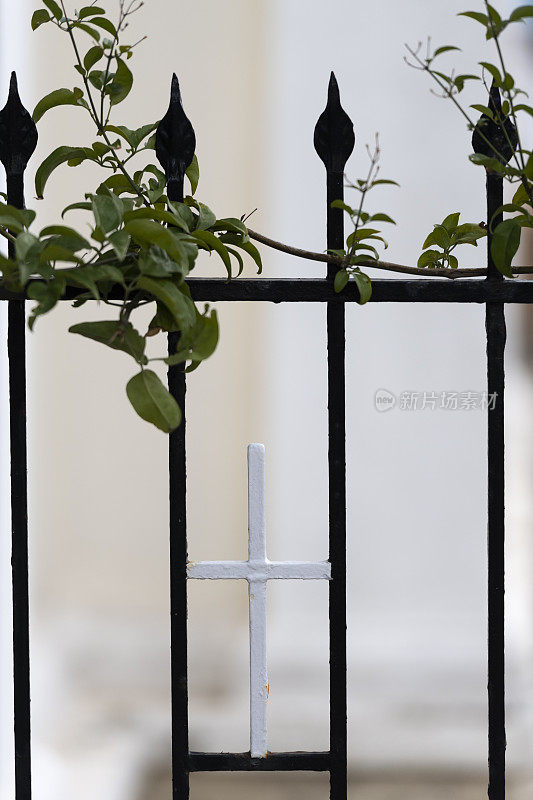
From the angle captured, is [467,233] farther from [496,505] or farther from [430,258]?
[496,505]

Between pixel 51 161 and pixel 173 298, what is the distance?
5.2 inches

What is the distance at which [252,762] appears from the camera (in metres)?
0.56

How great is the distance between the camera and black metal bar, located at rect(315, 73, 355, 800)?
1.79 feet

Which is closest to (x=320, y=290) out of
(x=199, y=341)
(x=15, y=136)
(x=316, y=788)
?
(x=199, y=341)

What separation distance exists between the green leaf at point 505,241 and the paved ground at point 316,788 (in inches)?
52.9

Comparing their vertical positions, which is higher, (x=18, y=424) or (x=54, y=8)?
(x=54, y=8)

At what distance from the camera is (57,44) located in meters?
2.00

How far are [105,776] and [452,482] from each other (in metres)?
0.92

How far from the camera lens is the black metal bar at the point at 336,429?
0.54 metres

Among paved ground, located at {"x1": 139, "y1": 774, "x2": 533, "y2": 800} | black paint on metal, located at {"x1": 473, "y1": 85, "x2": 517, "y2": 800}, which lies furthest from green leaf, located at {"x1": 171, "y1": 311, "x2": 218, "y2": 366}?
paved ground, located at {"x1": 139, "y1": 774, "x2": 533, "y2": 800}

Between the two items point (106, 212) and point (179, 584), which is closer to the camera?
point (106, 212)

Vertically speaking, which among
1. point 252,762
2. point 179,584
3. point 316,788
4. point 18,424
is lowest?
point 316,788

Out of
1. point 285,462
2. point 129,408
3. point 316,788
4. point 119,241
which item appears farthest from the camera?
point 129,408

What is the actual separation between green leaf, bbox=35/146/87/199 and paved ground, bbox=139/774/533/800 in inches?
54.1
